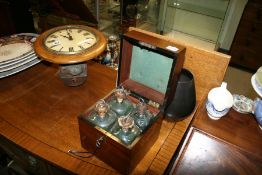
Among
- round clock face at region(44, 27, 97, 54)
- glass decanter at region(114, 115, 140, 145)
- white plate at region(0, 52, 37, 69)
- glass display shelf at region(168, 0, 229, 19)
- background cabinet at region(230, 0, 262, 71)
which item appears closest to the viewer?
glass decanter at region(114, 115, 140, 145)

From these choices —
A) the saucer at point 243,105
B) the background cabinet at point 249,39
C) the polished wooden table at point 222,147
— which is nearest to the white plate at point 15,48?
the polished wooden table at point 222,147

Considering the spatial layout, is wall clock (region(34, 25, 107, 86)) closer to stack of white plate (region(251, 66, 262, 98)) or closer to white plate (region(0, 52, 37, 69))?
white plate (region(0, 52, 37, 69))

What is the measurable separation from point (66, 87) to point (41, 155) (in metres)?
0.37

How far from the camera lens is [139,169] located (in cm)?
75

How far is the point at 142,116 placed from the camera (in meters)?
0.76

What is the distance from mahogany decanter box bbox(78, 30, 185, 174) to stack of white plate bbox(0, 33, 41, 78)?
0.51 metres

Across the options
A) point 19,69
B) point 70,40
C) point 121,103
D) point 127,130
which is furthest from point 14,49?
point 127,130

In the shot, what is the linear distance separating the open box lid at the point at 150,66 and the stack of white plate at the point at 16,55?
514 millimetres

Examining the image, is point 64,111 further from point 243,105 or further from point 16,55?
point 243,105

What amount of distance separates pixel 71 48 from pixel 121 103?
32 centimetres

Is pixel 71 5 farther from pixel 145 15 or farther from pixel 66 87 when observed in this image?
pixel 145 15

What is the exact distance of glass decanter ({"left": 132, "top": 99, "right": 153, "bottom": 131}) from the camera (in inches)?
29.3

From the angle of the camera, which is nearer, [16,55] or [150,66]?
[150,66]

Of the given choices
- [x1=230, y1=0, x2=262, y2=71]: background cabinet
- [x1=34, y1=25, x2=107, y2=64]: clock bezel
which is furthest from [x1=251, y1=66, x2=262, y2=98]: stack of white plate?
[x1=230, y1=0, x2=262, y2=71]: background cabinet
